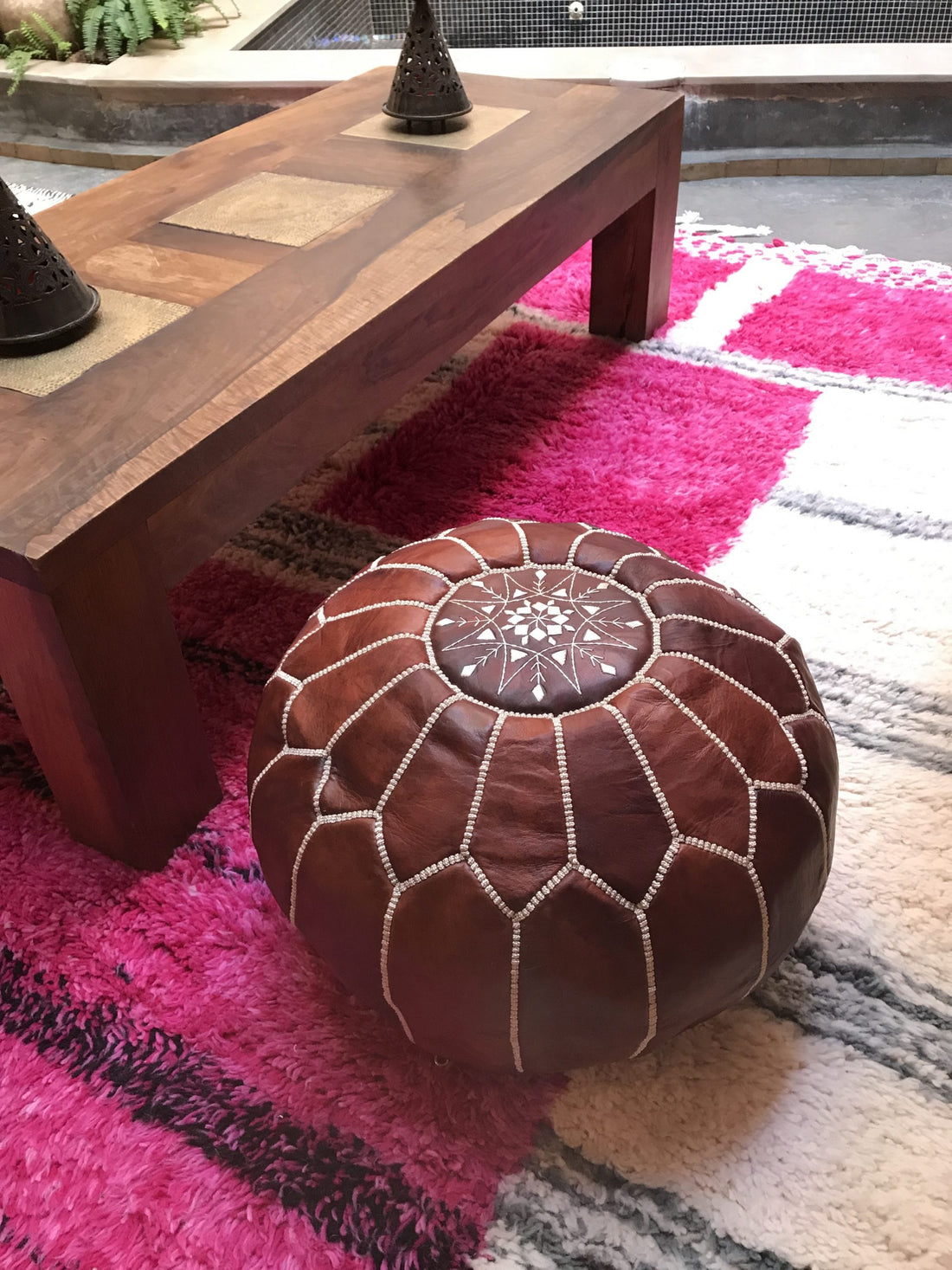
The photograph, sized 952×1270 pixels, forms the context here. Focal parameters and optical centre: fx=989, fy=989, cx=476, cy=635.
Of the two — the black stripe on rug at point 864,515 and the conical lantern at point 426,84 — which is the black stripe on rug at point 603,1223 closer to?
the black stripe on rug at point 864,515

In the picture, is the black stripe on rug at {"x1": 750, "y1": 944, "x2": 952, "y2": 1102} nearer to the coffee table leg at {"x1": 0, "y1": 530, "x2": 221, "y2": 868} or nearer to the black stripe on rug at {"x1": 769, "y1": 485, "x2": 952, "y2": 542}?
the coffee table leg at {"x1": 0, "y1": 530, "x2": 221, "y2": 868}

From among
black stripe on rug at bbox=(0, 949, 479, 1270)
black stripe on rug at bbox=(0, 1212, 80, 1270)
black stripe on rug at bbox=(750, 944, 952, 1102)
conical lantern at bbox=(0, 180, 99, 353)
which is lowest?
black stripe on rug at bbox=(0, 1212, 80, 1270)

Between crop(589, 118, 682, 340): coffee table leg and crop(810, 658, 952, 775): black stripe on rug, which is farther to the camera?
crop(589, 118, 682, 340): coffee table leg

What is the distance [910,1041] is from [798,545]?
84 centimetres

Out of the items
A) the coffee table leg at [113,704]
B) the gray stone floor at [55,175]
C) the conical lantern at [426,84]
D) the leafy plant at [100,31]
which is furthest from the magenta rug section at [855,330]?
the leafy plant at [100,31]

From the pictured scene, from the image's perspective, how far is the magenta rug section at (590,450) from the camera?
5.62ft

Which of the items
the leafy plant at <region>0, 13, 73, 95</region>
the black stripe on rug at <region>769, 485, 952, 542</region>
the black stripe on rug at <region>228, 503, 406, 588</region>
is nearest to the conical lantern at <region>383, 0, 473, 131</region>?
the black stripe on rug at <region>228, 503, 406, 588</region>

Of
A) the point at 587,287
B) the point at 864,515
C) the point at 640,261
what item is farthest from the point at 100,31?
the point at 864,515

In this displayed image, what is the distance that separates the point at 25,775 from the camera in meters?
1.31

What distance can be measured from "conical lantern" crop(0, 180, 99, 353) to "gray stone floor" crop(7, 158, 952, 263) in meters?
2.00

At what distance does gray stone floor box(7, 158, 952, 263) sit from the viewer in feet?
8.40

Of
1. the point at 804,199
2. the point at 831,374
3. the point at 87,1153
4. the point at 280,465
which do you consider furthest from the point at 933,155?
the point at 87,1153

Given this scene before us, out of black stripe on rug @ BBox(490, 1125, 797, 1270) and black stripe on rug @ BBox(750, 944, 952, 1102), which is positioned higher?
black stripe on rug @ BBox(750, 944, 952, 1102)

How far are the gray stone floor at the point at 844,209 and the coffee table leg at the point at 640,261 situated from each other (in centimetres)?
66
